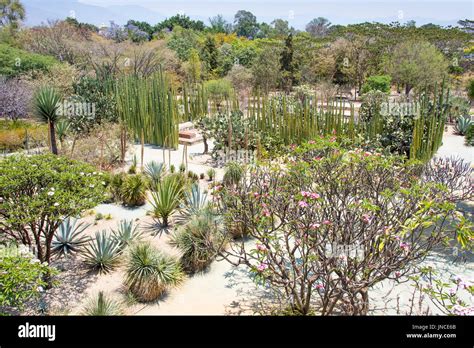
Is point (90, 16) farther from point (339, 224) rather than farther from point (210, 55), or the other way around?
point (339, 224)

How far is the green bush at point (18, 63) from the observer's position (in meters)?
18.7

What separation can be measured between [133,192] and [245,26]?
7066 centimetres

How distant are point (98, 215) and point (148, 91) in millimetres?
6814

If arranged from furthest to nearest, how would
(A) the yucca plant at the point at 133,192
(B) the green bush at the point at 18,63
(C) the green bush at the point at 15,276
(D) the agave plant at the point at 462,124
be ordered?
(B) the green bush at the point at 18,63
(D) the agave plant at the point at 462,124
(A) the yucca plant at the point at 133,192
(C) the green bush at the point at 15,276

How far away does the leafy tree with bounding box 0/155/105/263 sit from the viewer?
4922 mm

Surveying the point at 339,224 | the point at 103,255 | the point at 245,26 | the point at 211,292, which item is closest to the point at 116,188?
the point at 103,255

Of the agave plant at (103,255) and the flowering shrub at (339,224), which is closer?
the flowering shrub at (339,224)

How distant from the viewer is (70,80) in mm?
14961

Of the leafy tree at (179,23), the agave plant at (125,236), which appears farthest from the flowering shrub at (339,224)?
the leafy tree at (179,23)

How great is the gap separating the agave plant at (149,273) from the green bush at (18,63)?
16179 millimetres

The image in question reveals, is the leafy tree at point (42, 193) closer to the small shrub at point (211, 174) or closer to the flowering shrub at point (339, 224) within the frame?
the flowering shrub at point (339, 224)

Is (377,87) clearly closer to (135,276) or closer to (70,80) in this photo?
(70,80)

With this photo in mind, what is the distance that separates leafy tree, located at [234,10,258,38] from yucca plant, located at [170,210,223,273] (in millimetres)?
70578
